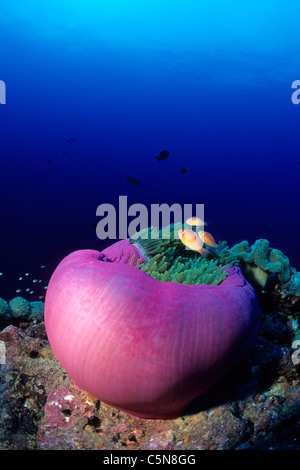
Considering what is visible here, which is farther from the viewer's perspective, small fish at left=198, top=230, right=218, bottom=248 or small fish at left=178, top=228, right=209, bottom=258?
small fish at left=198, top=230, right=218, bottom=248

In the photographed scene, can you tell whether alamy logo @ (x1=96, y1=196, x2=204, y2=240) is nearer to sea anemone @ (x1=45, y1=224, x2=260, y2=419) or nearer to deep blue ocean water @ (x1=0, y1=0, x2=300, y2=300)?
sea anemone @ (x1=45, y1=224, x2=260, y2=419)

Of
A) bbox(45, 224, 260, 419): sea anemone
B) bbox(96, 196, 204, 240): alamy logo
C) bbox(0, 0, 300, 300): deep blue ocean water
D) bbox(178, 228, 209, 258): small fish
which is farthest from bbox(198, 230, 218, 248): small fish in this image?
bbox(0, 0, 300, 300): deep blue ocean water

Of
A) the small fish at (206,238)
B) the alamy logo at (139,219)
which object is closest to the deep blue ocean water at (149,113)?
the alamy logo at (139,219)

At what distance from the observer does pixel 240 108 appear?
35.7 metres

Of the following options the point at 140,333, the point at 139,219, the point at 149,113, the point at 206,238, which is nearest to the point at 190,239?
the point at 206,238

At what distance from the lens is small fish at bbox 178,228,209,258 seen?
251 centimetres

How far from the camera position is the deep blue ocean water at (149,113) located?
24.8m

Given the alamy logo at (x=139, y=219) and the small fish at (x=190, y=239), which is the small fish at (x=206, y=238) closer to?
the small fish at (x=190, y=239)

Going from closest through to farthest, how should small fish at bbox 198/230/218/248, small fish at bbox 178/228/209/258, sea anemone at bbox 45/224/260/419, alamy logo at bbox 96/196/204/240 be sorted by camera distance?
sea anemone at bbox 45/224/260/419 < small fish at bbox 178/228/209/258 < small fish at bbox 198/230/218/248 < alamy logo at bbox 96/196/204/240

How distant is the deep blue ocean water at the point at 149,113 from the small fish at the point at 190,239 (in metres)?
15.5

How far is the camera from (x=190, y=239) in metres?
2.52

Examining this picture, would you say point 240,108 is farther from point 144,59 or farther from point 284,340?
point 284,340

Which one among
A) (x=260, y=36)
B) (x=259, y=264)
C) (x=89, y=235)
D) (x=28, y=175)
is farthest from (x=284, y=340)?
(x=260, y=36)

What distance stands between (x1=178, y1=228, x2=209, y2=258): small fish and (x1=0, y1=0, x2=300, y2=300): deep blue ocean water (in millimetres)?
15451
